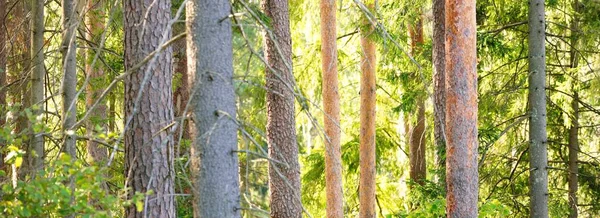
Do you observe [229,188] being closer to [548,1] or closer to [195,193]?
[195,193]

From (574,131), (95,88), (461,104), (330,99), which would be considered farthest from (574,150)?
(95,88)

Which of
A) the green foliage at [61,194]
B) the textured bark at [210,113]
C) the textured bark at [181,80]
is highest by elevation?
the textured bark at [181,80]

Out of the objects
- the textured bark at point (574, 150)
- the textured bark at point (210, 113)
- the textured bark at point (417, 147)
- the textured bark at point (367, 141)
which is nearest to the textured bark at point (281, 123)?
the textured bark at point (367, 141)

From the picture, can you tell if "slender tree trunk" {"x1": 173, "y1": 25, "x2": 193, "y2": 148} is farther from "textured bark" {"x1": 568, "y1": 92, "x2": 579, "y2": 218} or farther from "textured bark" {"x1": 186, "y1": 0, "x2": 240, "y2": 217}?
"textured bark" {"x1": 186, "y1": 0, "x2": 240, "y2": 217}

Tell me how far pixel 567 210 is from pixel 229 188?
9.64 metres

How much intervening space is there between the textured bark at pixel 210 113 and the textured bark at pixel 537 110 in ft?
22.9

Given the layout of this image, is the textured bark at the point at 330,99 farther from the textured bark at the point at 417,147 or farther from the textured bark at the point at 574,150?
the textured bark at the point at 417,147

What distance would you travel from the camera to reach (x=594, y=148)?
19.1m

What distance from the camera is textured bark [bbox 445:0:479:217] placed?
9.25 meters

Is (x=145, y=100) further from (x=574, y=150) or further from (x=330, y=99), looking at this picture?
(x=574, y=150)

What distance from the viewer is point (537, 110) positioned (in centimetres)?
1121

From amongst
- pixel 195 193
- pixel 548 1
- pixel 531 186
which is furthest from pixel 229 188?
pixel 548 1

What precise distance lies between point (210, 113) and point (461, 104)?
4741 millimetres

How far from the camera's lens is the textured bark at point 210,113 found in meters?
5.04
